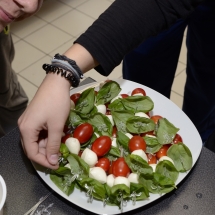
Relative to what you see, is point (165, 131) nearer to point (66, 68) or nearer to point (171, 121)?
point (171, 121)

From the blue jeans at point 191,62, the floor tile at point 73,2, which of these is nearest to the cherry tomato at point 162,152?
the blue jeans at point 191,62

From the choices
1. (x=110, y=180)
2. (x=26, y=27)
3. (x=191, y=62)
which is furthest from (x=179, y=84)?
(x=110, y=180)

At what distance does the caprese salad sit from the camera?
79 cm

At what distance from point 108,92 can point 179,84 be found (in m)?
1.22

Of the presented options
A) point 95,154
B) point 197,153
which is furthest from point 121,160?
point 197,153

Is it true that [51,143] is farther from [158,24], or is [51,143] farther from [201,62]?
[201,62]

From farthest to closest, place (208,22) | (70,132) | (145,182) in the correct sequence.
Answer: (208,22), (70,132), (145,182)

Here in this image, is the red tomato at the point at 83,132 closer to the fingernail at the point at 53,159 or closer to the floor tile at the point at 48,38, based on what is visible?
the fingernail at the point at 53,159

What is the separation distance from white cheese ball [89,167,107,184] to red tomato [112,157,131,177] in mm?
24

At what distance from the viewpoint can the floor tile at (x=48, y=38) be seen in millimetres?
2367

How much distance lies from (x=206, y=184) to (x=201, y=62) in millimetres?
683

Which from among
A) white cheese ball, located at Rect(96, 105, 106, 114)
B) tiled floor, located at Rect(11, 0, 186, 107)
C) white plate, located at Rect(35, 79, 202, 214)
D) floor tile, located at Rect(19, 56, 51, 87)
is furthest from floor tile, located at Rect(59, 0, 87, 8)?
white cheese ball, located at Rect(96, 105, 106, 114)

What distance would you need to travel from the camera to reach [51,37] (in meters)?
2.44

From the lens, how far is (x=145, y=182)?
2.63ft
